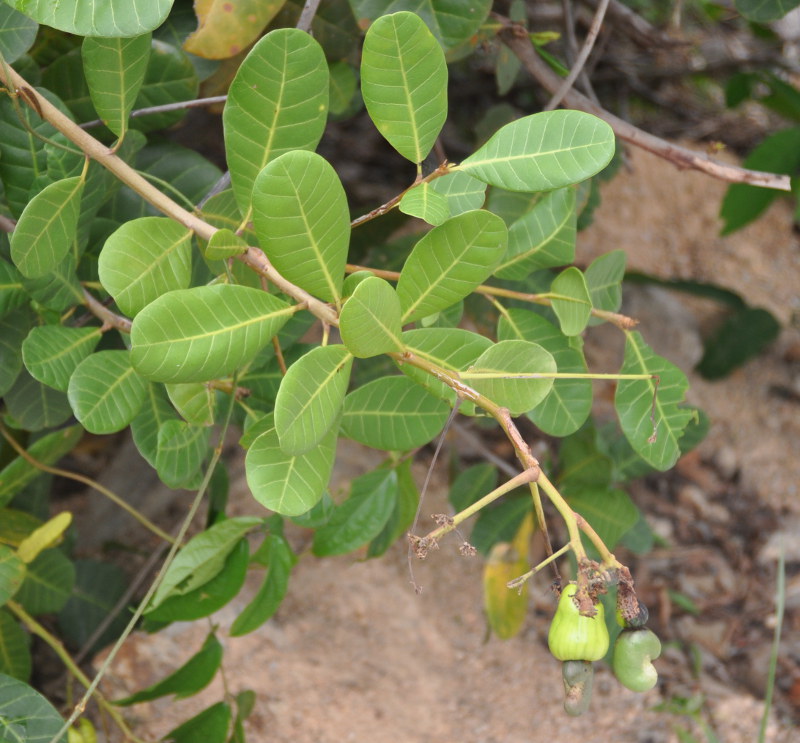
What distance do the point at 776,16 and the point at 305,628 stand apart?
49.0 inches

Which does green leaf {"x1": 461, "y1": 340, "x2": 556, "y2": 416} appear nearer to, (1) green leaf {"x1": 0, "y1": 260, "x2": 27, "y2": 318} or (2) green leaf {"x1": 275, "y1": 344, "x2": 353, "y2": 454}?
(2) green leaf {"x1": 275, "y1": 344, "x2": 353, "y2": 454}

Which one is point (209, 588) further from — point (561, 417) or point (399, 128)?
point (399, 128)

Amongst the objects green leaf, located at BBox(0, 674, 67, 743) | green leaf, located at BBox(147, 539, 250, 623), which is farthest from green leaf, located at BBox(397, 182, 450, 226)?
green leaf, located at BBox(0, 674, 67, 743)

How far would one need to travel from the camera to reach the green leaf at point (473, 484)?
59.1 inches

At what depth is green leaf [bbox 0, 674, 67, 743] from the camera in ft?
3.04

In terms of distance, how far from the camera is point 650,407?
1.01 meters

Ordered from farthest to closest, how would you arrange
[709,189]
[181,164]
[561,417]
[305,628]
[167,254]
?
1. [709,189]
2. [305,628]
3. [181,164]
4. [561,417]
5. [167,254]

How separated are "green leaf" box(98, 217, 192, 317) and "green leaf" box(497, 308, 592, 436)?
391mm

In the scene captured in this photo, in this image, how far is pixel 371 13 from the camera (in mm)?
1080

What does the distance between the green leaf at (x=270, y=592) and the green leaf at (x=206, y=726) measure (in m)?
0.10

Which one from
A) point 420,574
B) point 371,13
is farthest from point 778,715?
point 371,13

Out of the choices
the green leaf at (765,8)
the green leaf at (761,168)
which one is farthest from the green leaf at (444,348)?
the green leaf at (761,168)

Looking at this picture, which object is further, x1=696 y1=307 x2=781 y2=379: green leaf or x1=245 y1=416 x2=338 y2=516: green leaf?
x1=696 y1=307 x2=781 y2=379: green leaf

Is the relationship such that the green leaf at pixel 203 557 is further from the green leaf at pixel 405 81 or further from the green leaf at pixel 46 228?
the green leaf at pixel 405 81
